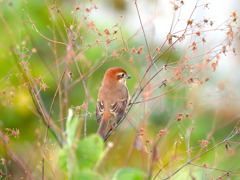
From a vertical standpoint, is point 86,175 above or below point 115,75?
above

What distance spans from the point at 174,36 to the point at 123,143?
2736 millimetres

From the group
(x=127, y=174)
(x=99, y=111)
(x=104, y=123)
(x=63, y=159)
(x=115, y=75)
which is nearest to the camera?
(x=127, y=174)

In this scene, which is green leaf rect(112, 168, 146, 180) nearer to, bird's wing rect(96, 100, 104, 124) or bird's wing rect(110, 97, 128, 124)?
bird's wing rect(110, 97, 128, 124)

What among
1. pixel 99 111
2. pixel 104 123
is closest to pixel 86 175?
pixel 104 123

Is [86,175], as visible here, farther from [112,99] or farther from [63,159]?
[112,99]

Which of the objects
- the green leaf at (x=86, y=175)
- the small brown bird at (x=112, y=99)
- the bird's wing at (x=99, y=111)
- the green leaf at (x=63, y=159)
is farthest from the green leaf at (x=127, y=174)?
the bird's wing at (x=99, y=111)

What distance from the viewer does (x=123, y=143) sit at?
518 centimetres

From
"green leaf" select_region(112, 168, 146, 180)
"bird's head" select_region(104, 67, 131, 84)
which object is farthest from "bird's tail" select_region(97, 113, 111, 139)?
"green leaf" select_region(112, 168, 146, 180)

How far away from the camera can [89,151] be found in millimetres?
1451

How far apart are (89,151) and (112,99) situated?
2.94 meters

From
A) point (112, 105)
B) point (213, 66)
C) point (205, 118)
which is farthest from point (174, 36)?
point (205, 118)

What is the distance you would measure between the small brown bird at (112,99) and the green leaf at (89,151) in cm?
239

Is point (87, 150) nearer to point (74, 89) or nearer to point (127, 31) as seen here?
point (74, 89)

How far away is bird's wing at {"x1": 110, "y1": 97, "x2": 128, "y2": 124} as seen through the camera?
4055 mm
